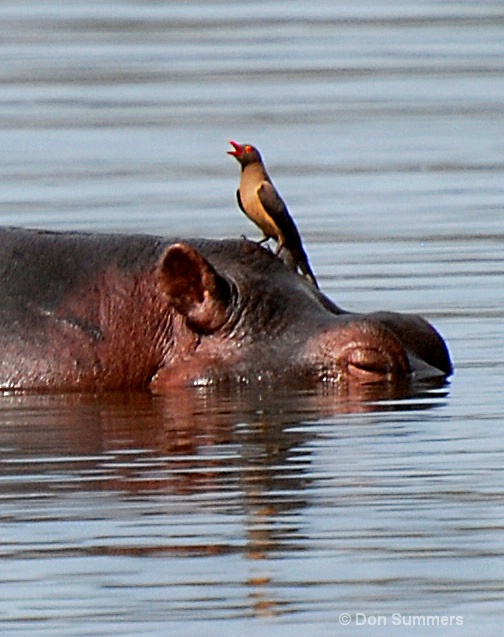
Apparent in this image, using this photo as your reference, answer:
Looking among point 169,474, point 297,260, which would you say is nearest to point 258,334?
point 297,260

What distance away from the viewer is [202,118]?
16.7 m

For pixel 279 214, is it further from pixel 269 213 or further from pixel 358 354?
pixel 358 354

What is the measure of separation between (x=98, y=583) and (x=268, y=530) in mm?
609

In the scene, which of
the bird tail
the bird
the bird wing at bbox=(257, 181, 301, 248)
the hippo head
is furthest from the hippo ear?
the bird wing at bbox=(257, 181, 301, 248)

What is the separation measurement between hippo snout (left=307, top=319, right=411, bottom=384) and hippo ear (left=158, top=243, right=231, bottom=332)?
340 millimetres

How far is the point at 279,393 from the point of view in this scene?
28.4 ft

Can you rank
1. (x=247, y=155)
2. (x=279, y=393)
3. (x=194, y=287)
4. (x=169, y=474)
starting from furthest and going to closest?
(x=247, y=155), (x=194, y=287), (x=279, y=393), (x=169, y=474)

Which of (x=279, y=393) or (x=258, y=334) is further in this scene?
(x=258, y=334)

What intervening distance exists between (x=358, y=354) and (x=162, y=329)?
671 millimetres

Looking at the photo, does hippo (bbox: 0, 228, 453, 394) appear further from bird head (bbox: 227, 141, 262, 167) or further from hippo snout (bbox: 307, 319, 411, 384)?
bird head (bbox: 227, 141, 262, 167)

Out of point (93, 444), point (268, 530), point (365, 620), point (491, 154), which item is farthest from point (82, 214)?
point (365, 620)

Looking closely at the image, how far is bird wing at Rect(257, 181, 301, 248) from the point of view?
32.2 feet

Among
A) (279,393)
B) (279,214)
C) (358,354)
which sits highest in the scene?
(279,214)

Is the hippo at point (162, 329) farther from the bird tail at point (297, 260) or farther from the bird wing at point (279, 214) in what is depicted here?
the bird wing at point (279, 214)
